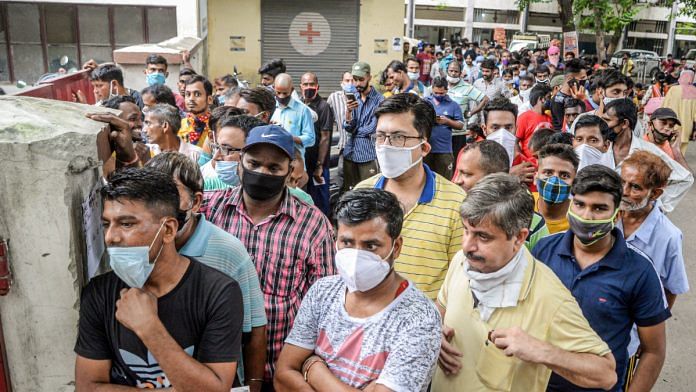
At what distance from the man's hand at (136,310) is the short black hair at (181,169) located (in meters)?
0.79

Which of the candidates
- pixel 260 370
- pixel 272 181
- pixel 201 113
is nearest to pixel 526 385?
pixel 260 370

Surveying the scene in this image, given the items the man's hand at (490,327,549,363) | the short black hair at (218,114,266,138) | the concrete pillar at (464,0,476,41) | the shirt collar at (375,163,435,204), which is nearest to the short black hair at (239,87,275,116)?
the short black hair at (218,114,266,138)

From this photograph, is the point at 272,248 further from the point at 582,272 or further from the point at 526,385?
the point at 582,272

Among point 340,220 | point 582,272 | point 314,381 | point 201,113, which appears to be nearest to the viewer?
point 314,381

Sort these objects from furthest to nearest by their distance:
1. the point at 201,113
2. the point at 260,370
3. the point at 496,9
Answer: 1. the point at 496,9
2. the point at 201,113
3. the point at 260,370

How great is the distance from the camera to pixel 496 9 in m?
41.3

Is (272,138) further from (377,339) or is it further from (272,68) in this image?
(272,68)

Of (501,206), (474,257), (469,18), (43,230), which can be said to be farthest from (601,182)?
(469,18)

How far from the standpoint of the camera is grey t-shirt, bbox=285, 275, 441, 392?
2016 mm

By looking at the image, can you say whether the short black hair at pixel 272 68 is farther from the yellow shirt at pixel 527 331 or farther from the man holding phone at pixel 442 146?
the yellow shirt at pixel 527 331

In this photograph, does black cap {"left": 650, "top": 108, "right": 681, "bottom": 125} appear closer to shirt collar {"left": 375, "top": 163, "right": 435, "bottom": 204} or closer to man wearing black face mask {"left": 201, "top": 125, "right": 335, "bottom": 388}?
shirt collar {"left": 375, "top": 163, "right": 435, "bottom": 204}

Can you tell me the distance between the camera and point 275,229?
9.27 feet

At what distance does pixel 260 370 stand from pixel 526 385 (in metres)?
1.09

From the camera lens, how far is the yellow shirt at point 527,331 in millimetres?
2146
